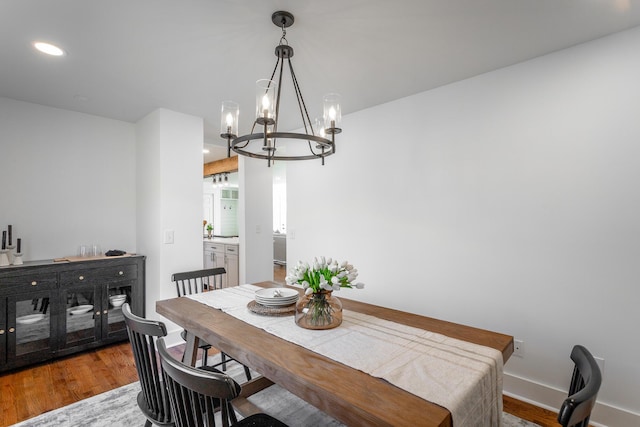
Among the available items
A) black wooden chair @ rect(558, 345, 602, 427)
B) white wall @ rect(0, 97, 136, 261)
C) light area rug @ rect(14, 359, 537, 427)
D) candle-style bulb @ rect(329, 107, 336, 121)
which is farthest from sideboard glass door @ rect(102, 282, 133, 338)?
black wooden chair @ rect(558, 345, 602, 427)

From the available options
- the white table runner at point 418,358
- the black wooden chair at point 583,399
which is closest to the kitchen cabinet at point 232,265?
the white table runner at point 418,358

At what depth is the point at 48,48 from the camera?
2.02 metres

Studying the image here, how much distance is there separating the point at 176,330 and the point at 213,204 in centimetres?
499

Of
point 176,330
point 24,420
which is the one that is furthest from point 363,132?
point 24,420

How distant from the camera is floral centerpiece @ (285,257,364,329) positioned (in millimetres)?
1546

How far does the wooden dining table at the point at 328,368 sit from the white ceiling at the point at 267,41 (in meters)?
1.70

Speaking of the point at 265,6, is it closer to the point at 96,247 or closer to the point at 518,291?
the point at 518,291

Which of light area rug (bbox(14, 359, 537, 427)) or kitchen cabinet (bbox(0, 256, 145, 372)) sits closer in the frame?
light area rug (bbox(14, 359, 537, 427))

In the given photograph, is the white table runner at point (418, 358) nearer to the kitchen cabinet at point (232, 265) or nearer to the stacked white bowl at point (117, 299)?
the stacked white bowl at point (117, 299)

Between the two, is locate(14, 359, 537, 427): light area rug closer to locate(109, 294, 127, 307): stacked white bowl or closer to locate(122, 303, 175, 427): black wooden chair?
locate(122, 303, 175, 427): black wooden chair

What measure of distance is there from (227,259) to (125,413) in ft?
9.64

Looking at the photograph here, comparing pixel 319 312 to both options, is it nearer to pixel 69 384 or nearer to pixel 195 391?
pixel 195 391

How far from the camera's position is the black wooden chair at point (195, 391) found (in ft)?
3.10

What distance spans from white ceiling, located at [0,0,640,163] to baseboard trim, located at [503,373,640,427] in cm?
232
